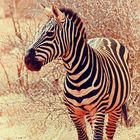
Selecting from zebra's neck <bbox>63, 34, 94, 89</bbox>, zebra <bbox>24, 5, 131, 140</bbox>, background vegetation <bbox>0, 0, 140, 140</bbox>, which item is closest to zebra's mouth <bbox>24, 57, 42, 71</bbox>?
zebra <bbox>24, 5, 131, 140</bbox>

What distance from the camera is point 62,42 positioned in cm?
489

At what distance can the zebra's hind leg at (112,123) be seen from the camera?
5926 millimetres

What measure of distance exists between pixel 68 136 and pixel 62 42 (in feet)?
7.87

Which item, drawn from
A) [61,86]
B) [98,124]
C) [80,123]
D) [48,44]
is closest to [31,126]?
[61,86]

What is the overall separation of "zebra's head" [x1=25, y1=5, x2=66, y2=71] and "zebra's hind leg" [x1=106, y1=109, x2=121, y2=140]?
1317 mm

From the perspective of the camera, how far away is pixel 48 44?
481cm

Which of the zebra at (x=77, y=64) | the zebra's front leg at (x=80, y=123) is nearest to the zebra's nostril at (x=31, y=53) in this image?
the zebra at (x=77, y=64)

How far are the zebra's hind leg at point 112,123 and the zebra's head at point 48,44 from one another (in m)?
1.32

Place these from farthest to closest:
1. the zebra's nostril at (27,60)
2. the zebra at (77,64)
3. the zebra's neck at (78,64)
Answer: the zebra's neck at (78,64), the zebra at (77,64), the zebra's nostril at (27,60)

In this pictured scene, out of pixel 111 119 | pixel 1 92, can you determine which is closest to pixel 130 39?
pixel 111 119

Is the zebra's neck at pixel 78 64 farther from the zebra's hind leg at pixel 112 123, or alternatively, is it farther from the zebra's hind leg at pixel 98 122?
the zebra's hind leg at pixel 112 123

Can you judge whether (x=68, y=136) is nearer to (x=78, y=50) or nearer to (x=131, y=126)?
(x=131, y=126)

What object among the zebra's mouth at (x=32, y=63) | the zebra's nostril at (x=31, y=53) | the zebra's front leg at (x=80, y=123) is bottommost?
the zebra's front leg at (x=80, y=123)

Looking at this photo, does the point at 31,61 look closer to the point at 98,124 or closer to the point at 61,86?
the point at 98,124
